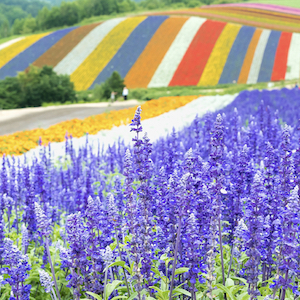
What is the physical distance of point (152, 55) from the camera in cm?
4247

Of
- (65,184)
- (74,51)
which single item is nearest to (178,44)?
(74,51)

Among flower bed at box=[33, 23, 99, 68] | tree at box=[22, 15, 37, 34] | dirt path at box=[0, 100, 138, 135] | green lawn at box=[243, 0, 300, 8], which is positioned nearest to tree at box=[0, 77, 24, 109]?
dirt path at box=[0, 100, 138, 135]

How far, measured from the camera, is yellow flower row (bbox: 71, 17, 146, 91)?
3869 cm

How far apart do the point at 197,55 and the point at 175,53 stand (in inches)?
111

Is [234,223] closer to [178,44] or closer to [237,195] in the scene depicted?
[237,195]

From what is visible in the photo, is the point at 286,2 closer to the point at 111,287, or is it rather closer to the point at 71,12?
the point at 71,12

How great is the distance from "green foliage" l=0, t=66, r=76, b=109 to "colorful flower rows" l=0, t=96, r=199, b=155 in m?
11.2

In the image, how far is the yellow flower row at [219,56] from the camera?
36438 mm

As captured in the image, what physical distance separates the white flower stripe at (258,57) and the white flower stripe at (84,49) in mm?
20018

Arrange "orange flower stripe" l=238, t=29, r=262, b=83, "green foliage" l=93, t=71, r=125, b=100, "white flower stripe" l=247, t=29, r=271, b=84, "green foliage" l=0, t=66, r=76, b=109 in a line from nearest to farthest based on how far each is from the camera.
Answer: "green foliage" l=0, t=66, r=76, b=109 < "green foliage" l=93, t=71, r=125, b=100 < "white flower stripe" l=247, t=29, r=271, b=84 < "orange flower stripe" l=238, t=29, r=262, b=83

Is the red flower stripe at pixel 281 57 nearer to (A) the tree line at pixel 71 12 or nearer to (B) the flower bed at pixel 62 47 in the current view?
(B) the flower bed at pixel 62 47

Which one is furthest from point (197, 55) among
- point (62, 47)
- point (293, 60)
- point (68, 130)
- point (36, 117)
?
point (68, 130)

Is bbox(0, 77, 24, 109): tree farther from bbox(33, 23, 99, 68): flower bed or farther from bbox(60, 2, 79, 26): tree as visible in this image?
bbox(60, 2, 79, 26): tree

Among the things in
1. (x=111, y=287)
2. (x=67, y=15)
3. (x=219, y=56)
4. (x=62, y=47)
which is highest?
(x=67, y=15)
